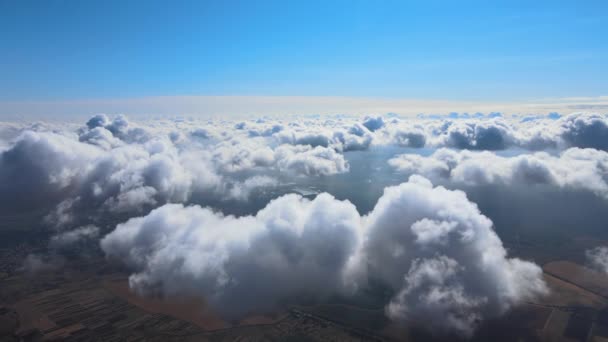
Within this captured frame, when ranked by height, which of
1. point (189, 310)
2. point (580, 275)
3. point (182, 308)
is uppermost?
point (580, 275)

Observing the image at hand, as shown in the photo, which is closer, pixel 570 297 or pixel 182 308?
pixel 570 297

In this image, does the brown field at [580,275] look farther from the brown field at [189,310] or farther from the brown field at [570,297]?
the brown field at [189,310]

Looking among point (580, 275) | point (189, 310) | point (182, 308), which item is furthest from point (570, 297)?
point (182, 308)

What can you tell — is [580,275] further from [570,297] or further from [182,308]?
[182,308]

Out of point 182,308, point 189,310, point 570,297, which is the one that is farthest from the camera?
point 182,308

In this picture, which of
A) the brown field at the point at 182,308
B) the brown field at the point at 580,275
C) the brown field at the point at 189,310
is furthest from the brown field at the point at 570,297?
the brown field at the point at 182,308

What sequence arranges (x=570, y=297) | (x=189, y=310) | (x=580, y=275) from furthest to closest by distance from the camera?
(x=580, y=275), (x=189, y=310), (x=570, y=297)

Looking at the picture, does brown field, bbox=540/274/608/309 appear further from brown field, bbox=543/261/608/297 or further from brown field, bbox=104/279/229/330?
brown field, bbox=104/279/229/330

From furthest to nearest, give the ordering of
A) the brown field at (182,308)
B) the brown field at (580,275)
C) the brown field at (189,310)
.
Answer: the brown field at (580,275) → the brown field at (182,308) → the brown field at (189,310)

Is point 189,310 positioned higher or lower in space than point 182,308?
higher

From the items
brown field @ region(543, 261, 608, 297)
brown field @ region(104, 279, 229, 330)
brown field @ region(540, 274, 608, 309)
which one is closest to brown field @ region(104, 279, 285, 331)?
brown field @ region(104, 279, 229, 330)

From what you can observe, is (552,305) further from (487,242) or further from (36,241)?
(36,241)

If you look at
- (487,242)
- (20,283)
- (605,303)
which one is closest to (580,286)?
(605,303)

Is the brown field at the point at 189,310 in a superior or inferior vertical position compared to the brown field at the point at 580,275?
inferior
